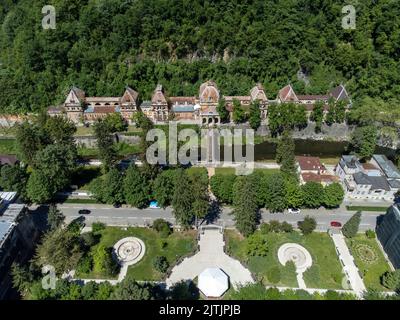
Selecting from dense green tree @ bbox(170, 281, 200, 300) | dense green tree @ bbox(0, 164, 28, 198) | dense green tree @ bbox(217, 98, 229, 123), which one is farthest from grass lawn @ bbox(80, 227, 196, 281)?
dense green tree @ bbox(217, 98, 229, 123)

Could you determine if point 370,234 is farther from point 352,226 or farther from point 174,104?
point 174,104

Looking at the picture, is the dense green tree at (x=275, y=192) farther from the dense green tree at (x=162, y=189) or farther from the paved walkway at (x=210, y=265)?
the dense green tree at (x=162, y=189)

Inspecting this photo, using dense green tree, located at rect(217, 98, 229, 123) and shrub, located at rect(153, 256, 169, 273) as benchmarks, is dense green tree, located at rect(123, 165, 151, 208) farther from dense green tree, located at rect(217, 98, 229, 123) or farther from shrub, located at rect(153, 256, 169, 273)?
dense green tree, located at rect(217, 98, 229, 123)

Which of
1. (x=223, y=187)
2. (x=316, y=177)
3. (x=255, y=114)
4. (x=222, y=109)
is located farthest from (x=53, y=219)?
(x=255, y=114)

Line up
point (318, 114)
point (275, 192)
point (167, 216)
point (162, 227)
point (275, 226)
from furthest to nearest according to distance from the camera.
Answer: point (318, 114)
point (167, 216)
point (275, 192)
point (275, 226)
point (162, 227)

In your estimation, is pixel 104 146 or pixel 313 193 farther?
pixel 104 146

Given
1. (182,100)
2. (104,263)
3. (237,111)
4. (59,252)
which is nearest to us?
(59,252)
